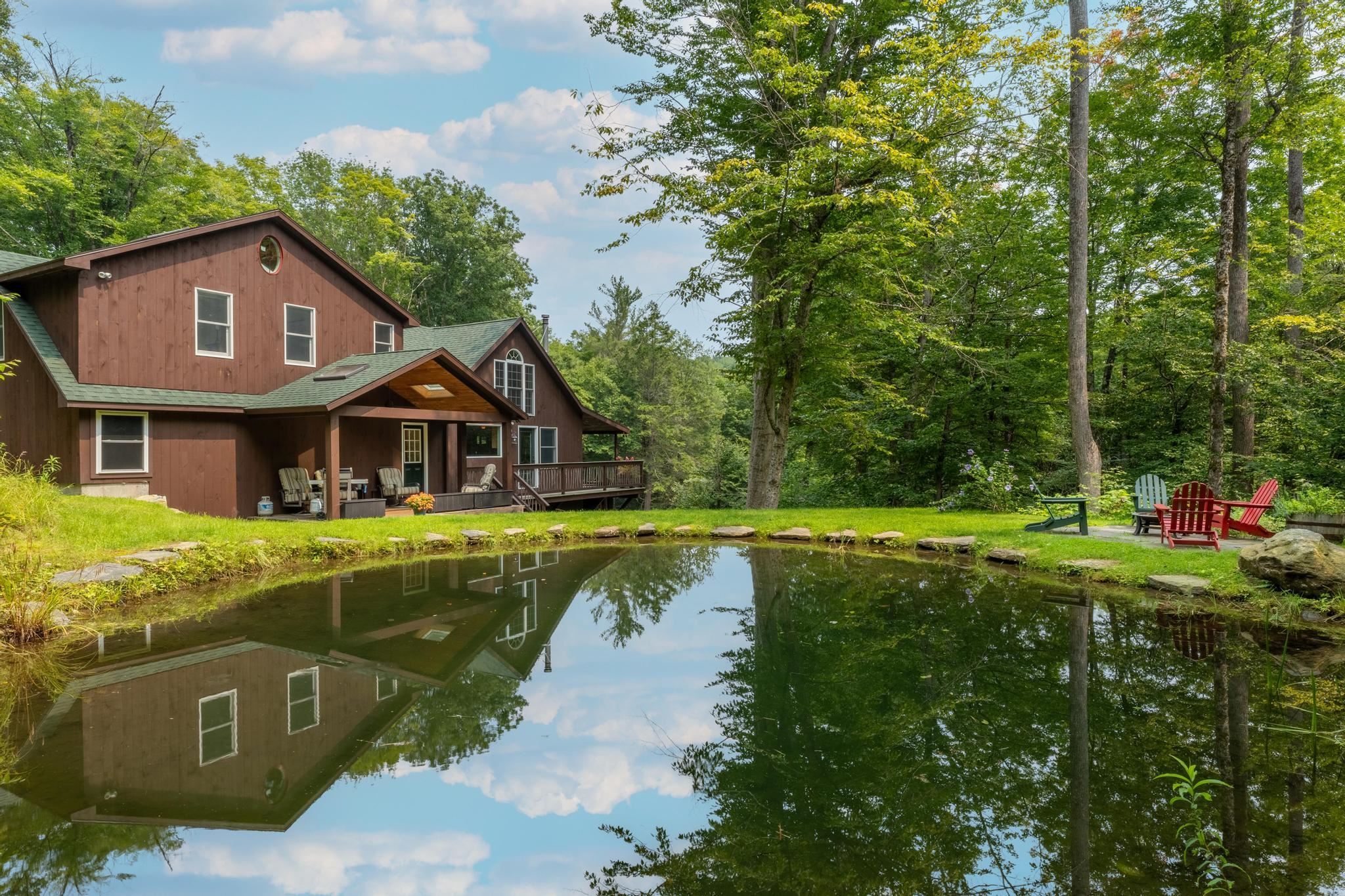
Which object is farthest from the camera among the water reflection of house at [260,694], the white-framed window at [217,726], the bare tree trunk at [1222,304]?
the bare tree trunk at [1222,304]

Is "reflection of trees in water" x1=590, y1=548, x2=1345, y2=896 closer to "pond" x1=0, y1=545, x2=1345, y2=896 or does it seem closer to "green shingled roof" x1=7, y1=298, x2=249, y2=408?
"pond" x1=0, y1=545, x2=1345, y2=896

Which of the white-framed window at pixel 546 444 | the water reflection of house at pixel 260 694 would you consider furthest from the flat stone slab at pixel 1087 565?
the white-framed window at pixel 546 444

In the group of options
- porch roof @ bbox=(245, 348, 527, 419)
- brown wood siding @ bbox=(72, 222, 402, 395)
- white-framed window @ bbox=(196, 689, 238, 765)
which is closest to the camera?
white-framed window @ bbox=(196, 689, 238, 765)

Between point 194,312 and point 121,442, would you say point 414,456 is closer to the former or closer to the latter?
point 194,312

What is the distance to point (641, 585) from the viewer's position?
8.64 metres

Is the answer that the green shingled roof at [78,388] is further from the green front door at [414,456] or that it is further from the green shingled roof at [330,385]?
the green front door at [414,456]

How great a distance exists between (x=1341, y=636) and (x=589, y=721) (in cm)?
666

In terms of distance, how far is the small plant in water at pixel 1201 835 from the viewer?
2.61 meters

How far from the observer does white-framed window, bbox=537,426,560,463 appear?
21156 millimetres

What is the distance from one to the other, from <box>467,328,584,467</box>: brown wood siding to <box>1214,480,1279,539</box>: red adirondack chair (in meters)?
15.8

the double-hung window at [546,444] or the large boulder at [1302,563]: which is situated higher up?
the double-hung window at [546,444]

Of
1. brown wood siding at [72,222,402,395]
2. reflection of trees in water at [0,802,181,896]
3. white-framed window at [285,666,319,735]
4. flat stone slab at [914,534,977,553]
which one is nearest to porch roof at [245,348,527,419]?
brown wood siding at [72,222,402,395]

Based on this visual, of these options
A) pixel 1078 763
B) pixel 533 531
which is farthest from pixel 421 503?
pixel 1078 763

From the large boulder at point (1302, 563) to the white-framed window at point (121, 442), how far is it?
16849mm
